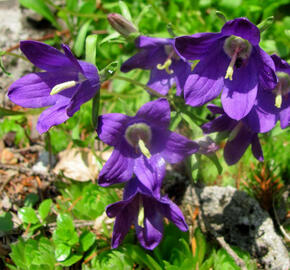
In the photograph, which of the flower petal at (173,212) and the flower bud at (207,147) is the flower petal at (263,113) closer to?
the flower bud at (207,147)

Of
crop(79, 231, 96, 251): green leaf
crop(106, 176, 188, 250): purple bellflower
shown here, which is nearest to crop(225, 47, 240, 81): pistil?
crop(106, 176, 188, 250): purple bellflower

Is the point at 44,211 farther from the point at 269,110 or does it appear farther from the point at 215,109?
the point at 269,110

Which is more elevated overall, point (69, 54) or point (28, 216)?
point (69, 54)

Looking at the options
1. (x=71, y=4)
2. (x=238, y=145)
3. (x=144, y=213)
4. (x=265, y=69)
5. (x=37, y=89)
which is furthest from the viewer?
(x=71, y=4)

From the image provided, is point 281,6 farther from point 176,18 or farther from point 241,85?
point 241,85

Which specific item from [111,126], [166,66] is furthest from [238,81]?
[111,126]

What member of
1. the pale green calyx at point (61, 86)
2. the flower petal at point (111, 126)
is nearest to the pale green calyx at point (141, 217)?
the flower petal at point (111, 126)
